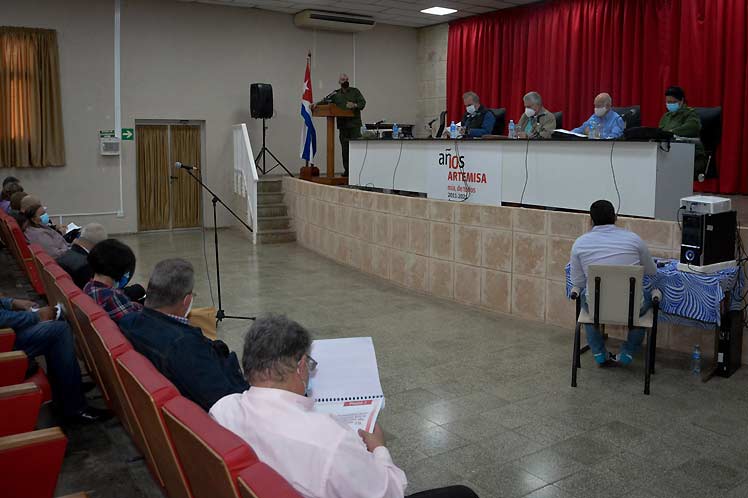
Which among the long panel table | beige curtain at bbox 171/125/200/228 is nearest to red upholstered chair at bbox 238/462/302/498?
the long panel table

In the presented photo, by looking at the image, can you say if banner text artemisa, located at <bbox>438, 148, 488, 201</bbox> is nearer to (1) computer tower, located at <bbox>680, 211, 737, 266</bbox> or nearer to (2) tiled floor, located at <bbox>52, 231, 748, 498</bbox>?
(2) tiled floor, located at <bbox>52, 231, 748, 498</bbox>

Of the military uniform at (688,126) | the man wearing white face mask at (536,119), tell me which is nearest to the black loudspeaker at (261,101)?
the man wearing white face mask at (536,119)

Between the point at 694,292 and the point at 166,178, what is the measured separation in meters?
9.28

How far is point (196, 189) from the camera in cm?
1184

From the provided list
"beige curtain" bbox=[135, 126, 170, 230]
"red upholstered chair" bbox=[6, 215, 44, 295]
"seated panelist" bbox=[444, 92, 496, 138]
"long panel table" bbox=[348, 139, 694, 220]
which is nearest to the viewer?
"long panel table" bbox=[348, 139, 694, 220]

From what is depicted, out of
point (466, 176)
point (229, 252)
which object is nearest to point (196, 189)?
point (229, 252)

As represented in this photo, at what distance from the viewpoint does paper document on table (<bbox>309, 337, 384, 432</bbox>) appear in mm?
2205

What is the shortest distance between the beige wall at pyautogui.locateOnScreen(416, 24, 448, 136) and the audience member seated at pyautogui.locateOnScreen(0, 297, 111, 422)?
10.4 m

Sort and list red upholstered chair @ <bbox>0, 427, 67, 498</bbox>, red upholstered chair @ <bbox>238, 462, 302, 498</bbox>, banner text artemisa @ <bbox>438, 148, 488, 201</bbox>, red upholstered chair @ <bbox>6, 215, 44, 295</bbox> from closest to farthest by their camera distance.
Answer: red upholstered chair @ <bbox>238, 462, 302, 498</bbox>, red upholstered chair @ <bbox>0, 427, 67, 498</bbox>, red upholstered chair @ <bbox>6, 215, 44, 295</bbox>, banner text artemisa @ <bbox>438, 148, 488, 201</bbox>

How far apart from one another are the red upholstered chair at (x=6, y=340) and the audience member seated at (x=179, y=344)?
808mm

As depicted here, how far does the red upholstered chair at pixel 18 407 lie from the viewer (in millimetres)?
2373

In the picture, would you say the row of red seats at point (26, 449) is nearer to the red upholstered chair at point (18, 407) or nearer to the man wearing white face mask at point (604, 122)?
the red upholstered chair at point (18, 407)

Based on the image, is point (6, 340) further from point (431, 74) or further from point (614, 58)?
point (431, 74)

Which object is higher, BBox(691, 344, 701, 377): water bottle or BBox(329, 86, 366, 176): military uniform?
BBox(329, 86, 366, 176): military uniform
